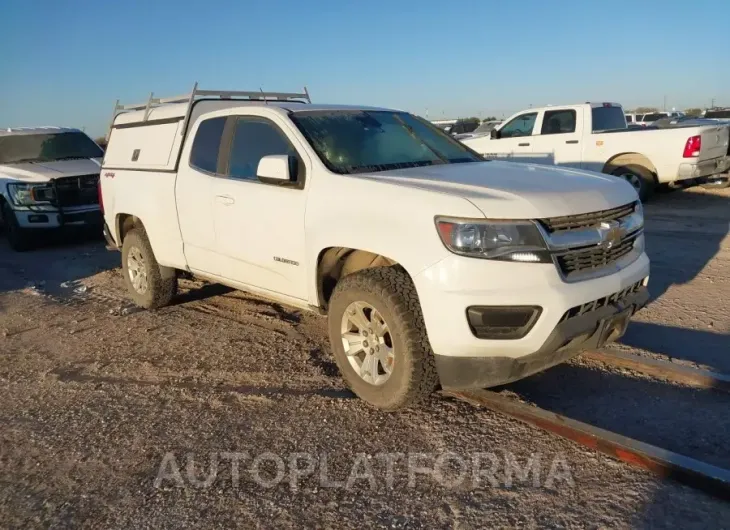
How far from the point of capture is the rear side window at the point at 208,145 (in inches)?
203

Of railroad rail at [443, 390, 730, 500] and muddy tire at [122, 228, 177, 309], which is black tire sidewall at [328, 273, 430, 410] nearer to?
railroad rail at [443, 390, 730, 500]

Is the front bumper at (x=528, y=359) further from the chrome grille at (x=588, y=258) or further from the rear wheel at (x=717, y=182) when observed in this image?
the rear wheel at (x=717, y=182)

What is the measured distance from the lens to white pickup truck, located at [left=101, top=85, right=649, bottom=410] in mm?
3254

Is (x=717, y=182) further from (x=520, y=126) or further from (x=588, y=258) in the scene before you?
A: (x=588, y=258)

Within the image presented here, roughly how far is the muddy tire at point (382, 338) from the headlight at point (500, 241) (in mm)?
430

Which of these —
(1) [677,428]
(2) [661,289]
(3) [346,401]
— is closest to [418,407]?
(3) [346,401]

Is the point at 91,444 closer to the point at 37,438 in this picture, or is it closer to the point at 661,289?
the point at 37,438

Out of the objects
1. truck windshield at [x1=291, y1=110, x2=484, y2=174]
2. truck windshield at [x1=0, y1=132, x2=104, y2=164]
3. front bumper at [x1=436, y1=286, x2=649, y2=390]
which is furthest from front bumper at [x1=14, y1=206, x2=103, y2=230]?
front bumper at [x1=436, y1=286, x2=649, y2=390]

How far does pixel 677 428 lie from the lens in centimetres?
345

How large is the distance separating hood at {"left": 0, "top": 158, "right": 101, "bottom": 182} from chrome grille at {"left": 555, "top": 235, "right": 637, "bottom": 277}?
8909 millimetres

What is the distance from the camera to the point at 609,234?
358 cm

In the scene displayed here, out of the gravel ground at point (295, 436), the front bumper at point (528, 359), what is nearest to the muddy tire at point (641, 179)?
the gravel ground at point (295, 436)

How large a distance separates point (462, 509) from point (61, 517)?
6.08 ft

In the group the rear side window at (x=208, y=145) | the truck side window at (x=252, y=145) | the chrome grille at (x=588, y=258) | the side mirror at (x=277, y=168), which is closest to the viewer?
the chrome grille at (x=588, y=258)
